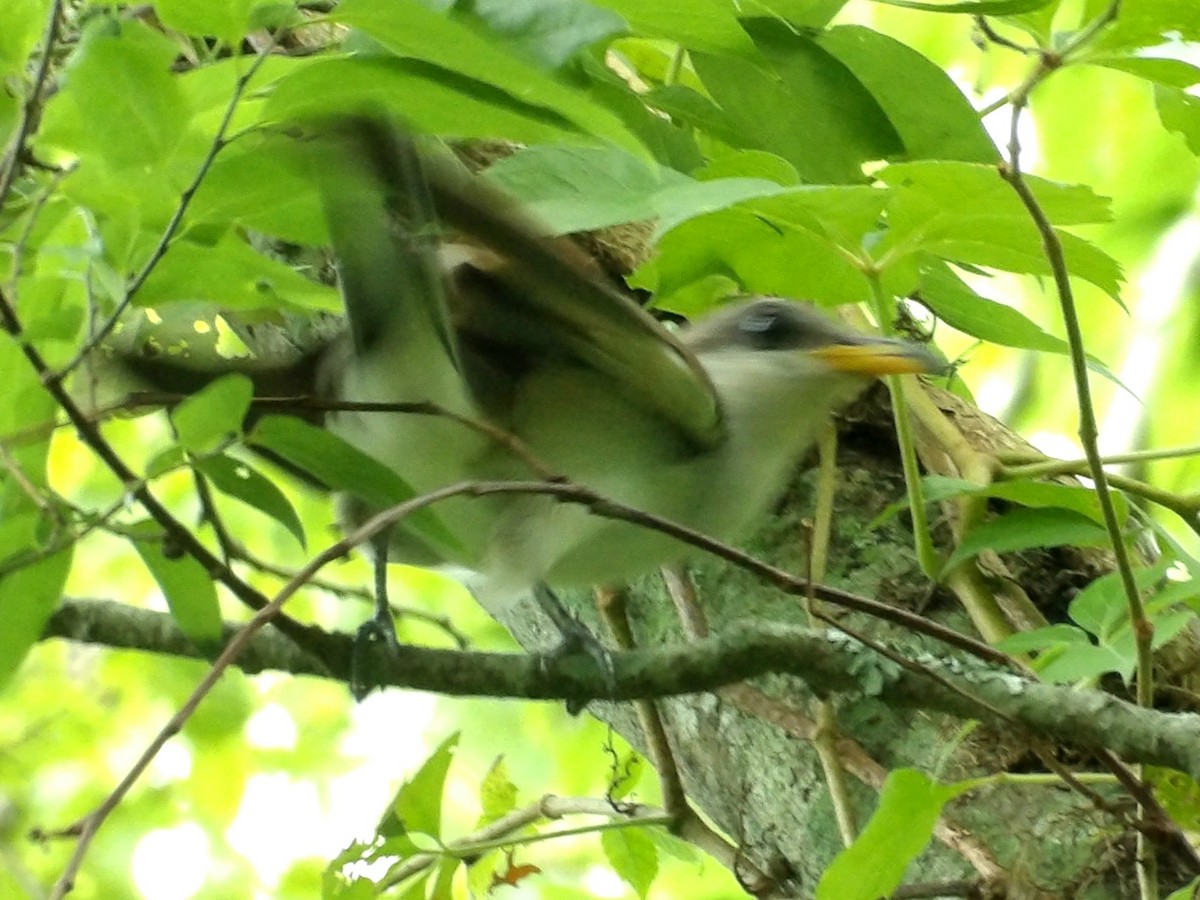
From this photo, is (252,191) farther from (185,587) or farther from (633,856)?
(633,856)

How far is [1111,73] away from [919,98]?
115 centimetres

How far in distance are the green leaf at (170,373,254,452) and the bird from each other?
210mm

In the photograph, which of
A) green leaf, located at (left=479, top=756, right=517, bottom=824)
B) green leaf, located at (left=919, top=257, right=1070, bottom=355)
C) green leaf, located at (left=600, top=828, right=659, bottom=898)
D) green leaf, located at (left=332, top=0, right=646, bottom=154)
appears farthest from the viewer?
green leaf, located at (left=479, top=756, right=517, bottom=824)

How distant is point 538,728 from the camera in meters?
3.41

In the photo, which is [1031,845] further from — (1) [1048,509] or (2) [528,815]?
(2) [528,815]

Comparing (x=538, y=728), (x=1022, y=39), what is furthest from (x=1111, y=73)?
(x=538, y=728)

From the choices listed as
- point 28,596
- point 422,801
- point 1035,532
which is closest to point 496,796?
point 422,801

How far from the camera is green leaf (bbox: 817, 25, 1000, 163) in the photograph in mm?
1141

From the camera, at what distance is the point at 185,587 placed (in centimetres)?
88

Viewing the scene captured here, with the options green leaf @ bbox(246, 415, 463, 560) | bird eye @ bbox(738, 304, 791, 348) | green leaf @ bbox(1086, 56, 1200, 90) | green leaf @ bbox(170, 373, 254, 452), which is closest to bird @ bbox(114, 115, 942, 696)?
bird eye @ bbox(738, 304, 791, 348)

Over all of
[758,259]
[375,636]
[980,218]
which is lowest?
[375,636]

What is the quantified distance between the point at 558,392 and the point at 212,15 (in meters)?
0.63

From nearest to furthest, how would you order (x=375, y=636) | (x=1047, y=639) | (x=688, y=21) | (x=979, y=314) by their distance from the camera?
(x=688, y=21), (x=1047, y=639), (x=375, y=636), (x=979, y=314)

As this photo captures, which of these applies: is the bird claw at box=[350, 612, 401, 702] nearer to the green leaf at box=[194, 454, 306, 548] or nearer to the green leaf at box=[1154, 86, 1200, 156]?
the green leaf at box=[194, 454, 306, 548]
